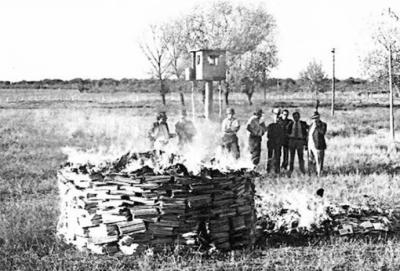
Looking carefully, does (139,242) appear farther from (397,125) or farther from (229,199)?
(397,125)

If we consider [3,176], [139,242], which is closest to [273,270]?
[139,242]

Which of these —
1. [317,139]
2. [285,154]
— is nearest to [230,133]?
[285,154]

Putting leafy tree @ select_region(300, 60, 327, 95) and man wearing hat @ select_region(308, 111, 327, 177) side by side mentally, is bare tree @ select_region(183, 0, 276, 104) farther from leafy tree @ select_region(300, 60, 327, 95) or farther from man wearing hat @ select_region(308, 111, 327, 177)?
man wearing hat @ select_region(308, 111, 327, 177)

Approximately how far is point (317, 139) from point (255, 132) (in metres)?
1.64

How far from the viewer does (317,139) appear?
1421 cm

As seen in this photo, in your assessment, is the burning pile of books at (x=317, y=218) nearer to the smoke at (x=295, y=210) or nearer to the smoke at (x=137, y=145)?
the smoke at (x=295, y=210)

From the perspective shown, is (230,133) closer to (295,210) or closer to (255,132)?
(255,132)

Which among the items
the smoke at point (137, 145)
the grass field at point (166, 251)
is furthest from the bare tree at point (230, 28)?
the grass field at point (166, 251)

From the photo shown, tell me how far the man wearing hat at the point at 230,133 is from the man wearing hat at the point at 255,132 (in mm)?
459

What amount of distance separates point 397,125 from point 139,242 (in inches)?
1151

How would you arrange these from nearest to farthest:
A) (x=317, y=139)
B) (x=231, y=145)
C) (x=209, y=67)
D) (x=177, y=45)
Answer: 1. (x=317, y=139)
2. (x=231, y=145)
3. (x=209, y=67)
4. (x=177, y=45)

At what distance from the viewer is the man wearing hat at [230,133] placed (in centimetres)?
1451

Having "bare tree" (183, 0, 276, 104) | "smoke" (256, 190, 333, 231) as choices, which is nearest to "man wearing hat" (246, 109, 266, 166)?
"smoke" (256, 190, 333, 231)

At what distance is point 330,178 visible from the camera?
1386cm
